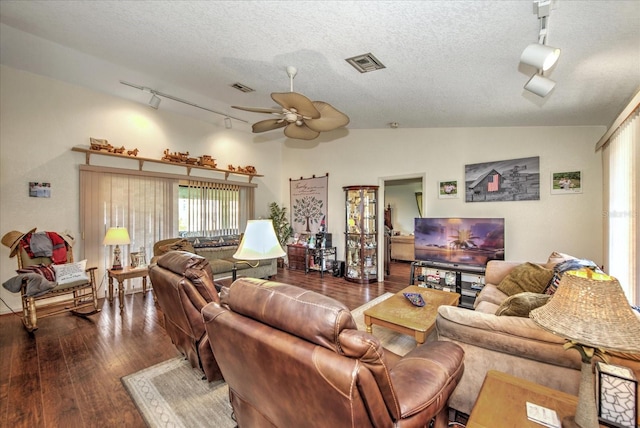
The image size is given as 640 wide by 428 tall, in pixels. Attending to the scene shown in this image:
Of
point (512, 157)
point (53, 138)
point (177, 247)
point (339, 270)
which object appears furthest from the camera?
point (339, 270)

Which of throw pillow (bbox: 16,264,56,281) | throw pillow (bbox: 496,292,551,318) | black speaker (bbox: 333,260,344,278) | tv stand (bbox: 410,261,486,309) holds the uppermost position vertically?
throw pillow (bbox: 496,292,551,318)

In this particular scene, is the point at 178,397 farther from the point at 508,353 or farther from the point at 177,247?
the point at 177,247

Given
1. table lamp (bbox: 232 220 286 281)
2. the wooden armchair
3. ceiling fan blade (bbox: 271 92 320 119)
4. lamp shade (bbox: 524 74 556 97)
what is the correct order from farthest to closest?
the wooden armchair
ceiling fan blade (bbox: 271 92 320 119)
table lamp (bbox: 232 220 286 281)
lamp shade (bbox: 524 74 556 97)

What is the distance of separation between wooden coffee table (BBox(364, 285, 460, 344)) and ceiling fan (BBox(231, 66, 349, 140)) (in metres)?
2.03

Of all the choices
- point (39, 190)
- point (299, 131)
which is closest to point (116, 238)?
point (39, 190)

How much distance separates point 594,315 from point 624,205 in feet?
8.40

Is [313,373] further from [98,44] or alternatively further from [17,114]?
[17,114]

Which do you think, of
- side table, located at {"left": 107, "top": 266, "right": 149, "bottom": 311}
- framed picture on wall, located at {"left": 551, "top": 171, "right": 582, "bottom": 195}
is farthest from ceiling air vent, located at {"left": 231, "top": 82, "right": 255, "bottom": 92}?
framed picture on wall, located at {"left": 551, "top": 171, "right": 582, "bottom": 195}

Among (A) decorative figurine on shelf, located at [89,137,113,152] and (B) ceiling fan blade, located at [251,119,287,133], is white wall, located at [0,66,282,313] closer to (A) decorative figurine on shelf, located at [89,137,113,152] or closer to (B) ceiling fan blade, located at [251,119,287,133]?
(A) decorative figurine on shelf, located at [89,137,113,152]

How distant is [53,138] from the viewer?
152 inches

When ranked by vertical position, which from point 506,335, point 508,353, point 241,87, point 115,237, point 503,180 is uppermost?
point 241,87

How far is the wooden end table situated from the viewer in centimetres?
107

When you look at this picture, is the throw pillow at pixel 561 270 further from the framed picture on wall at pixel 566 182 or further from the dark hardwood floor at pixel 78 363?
the dark hardwood floor at pixel 78 363

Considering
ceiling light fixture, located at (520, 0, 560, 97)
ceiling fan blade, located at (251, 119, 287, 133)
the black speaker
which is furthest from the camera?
the black speaker
